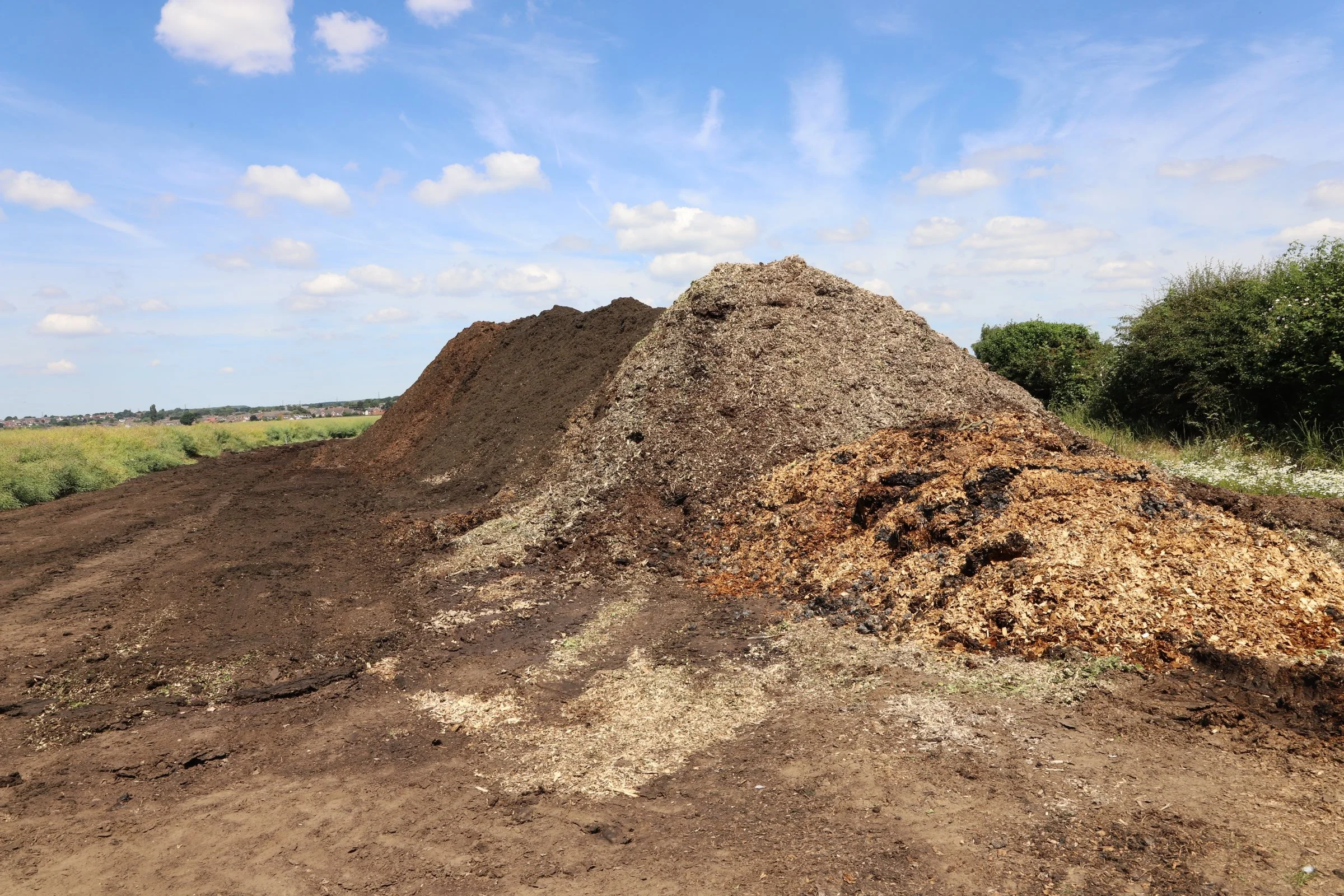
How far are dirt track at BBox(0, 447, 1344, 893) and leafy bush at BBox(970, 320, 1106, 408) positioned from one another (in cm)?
1333

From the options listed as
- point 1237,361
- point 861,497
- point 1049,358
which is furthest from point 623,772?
point 1049,358

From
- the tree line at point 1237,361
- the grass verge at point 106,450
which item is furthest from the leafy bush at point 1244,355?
the grass verge at point 106,450

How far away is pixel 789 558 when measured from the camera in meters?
7.57

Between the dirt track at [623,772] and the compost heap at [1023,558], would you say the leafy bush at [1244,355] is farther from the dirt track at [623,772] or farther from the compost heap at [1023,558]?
the dirt track at [623,772]

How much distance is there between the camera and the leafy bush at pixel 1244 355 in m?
10.9

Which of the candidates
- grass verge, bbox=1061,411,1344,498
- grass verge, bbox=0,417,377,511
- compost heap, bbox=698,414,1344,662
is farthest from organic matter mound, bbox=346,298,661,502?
grass verge, bbox=1061,411,1344,498

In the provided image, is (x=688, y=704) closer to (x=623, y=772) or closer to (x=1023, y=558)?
(x=623, y=772)

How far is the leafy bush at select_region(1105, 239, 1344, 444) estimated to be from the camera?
428 inches

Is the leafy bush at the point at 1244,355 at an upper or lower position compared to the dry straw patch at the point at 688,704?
upper

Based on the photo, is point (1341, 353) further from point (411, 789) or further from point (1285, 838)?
point (411, 789)

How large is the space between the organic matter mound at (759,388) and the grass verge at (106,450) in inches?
522

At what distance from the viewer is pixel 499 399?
17781mm

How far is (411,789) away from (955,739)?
301 centimetres

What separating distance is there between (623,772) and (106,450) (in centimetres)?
Result: 2402
